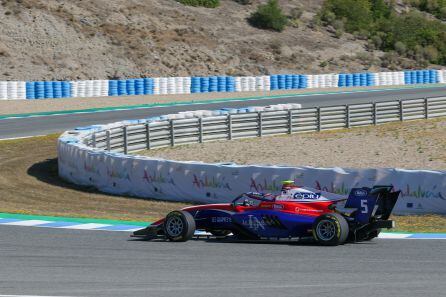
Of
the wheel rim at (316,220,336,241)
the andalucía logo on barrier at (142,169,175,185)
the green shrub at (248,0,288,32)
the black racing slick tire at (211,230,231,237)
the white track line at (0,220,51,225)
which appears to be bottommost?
the andalucía logo on barrier at (142,169,175,185)

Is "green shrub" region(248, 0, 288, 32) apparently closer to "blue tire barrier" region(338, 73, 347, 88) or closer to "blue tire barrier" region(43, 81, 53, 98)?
"blue tire barrier" region(338, 73, 347, 88)

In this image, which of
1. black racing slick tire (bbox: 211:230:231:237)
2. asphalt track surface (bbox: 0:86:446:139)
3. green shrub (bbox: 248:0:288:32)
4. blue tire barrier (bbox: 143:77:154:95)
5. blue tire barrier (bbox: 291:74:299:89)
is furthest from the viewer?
green shrub (bbox: 248:0:288:32)

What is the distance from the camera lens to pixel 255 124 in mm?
35469

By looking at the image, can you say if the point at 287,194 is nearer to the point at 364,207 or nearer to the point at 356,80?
the point at 364,207

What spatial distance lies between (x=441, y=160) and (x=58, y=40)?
121ft

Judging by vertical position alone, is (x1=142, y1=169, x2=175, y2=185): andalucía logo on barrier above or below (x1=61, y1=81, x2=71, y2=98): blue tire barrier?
above

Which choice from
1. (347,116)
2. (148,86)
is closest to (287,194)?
(347,116)

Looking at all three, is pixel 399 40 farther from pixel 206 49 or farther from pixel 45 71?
pixel 45 71

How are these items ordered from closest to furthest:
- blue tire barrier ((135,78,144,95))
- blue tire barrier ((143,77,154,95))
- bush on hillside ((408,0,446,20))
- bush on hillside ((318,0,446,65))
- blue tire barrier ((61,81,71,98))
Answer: blue tire barrier ((61,81,71,98))
blue tire barrier ((135,78,144,95))
blue tire barrier ((143,77,154,95))
bush on hillside ((318,0,446,65))
bush on hillside ((408,0,446,20))

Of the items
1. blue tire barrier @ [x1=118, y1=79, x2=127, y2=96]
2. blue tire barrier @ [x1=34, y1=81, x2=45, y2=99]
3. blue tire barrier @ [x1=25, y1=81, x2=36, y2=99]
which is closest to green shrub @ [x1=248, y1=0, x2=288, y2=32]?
blue tire barrier @ [x1=118, y1=79, x2=127, y2=96]

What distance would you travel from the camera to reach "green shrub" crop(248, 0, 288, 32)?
73.2 meters

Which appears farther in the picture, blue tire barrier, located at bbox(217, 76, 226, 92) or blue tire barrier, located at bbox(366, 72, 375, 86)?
blue tire barrier, located at bbox(366, 72, 375, 86)

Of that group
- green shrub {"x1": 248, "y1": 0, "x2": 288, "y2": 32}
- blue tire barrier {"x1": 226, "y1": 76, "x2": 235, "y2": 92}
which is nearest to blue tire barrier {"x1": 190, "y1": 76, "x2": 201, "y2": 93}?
blue tire barrier {"x1": 226, "y1": 76, "x2": 235, "y2": 92}

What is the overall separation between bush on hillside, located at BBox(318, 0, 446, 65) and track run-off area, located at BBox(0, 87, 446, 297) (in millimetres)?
63113
